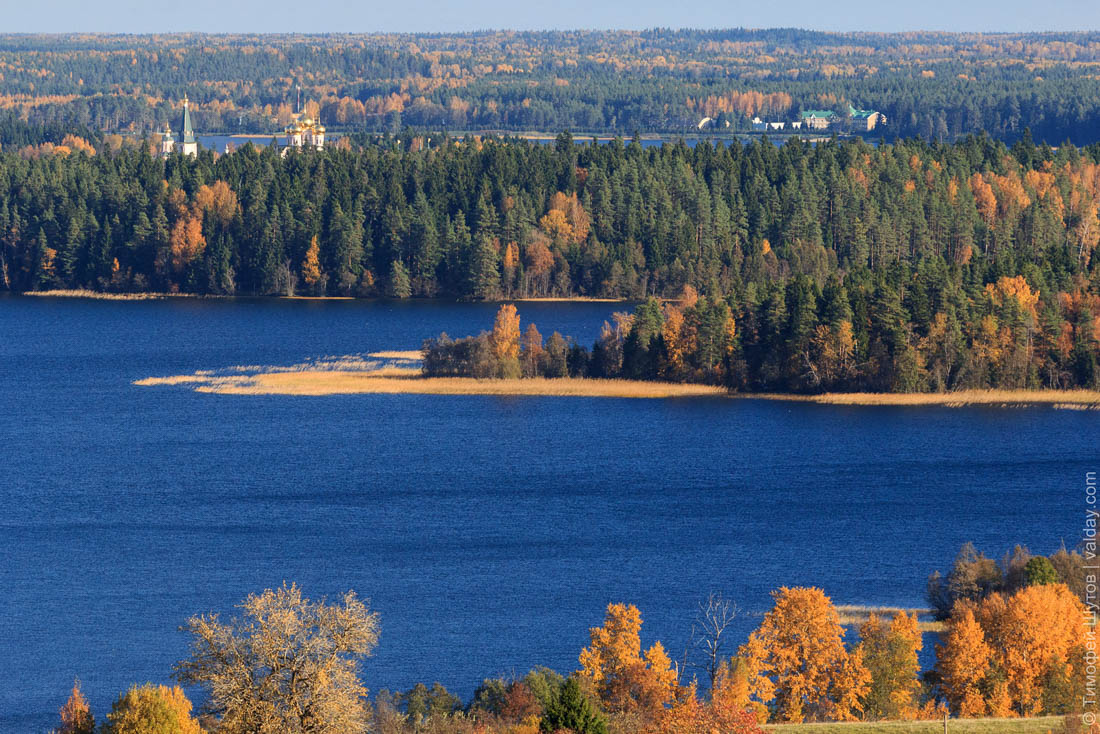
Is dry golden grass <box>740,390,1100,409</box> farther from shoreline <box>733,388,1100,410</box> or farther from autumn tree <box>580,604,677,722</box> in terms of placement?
autumn tree <box>580,604,677,722</box>

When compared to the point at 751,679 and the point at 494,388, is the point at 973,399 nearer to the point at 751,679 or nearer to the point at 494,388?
the point at 494,388

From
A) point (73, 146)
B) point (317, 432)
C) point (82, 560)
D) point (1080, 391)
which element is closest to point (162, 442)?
point (317, 432)

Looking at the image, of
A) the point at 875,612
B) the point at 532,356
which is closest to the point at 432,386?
the point at 532,356

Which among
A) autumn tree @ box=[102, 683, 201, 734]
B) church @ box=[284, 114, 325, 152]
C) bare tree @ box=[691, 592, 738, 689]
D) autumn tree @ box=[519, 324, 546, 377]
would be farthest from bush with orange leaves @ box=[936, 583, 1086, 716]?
church @ box=[284, 114, 325, 152]

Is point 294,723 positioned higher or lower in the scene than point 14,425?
higher

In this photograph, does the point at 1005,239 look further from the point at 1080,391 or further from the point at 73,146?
the point at 73,146

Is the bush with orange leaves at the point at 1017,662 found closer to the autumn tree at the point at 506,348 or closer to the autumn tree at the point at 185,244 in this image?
the autumn tree at the point at 506,348

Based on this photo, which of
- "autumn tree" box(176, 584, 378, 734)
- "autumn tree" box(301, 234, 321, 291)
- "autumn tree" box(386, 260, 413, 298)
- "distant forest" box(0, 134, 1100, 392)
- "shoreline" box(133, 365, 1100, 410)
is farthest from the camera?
"autumn tree" box(301, 234, 321, 291)
